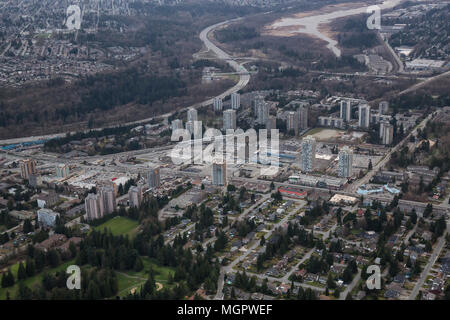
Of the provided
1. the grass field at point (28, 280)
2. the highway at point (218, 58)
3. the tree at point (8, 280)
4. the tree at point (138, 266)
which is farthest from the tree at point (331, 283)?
the highway at point (218, 58)

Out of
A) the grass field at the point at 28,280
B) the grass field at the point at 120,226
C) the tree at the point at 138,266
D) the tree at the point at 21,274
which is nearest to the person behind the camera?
the grass field at the point at 28,280

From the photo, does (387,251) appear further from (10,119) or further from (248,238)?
(10,119)

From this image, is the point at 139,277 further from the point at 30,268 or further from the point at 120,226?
the point at 120,226

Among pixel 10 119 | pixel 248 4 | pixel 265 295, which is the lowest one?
pixel 265 295

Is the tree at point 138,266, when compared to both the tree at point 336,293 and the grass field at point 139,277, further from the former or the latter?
the tree at point 336,293

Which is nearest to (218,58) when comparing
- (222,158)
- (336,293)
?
(222,158)

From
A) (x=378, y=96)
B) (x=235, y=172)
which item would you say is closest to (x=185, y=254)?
(x=235, y=172)
